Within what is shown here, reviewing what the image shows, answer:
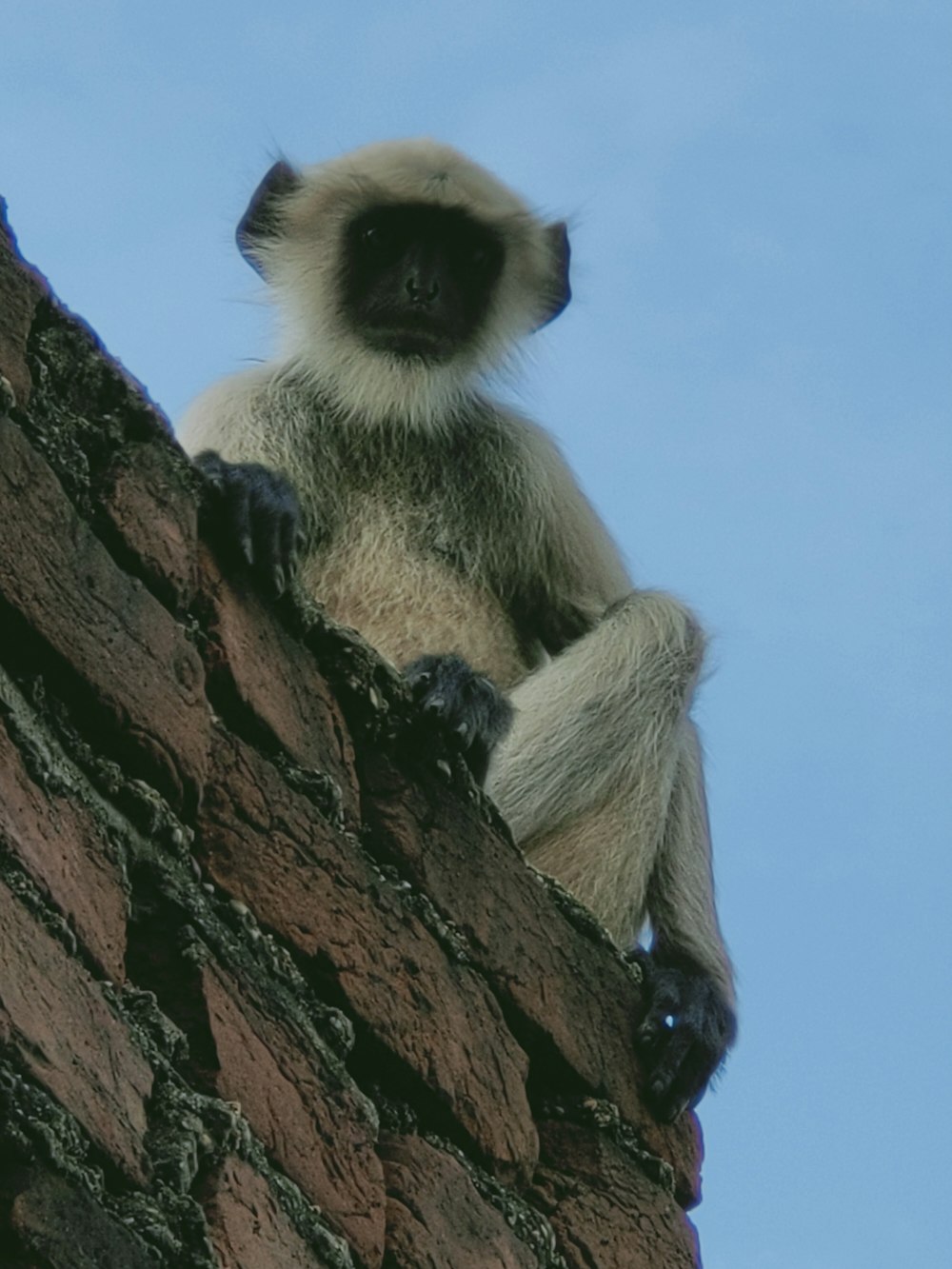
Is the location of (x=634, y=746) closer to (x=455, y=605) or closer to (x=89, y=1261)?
(x=455, y=605)

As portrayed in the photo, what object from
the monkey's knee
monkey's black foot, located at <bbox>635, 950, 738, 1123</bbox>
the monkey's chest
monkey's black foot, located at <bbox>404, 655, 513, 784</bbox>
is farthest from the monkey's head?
monkey's black foot, located at <bbox>635, 950, 738, 1123</bbox>

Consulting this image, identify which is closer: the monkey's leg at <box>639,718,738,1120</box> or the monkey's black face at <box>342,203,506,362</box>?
the monkey's leg at <box>639,718,738,1120</box>

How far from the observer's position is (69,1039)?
184 cm

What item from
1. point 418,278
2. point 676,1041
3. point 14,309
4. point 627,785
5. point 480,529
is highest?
point 418,278

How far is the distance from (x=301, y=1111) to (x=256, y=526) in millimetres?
647

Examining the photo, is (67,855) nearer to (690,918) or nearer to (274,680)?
(274,680)

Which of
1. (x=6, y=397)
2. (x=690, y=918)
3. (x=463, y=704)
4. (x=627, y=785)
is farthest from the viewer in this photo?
(x=690, y=918)

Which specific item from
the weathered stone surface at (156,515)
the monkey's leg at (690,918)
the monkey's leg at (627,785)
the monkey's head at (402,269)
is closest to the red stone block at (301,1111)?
the weathered stone surface at (156,515)

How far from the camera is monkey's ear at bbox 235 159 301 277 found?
5566 mm

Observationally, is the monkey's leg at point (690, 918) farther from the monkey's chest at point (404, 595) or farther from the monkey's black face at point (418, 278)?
the monkey's black face at point (418, 278)

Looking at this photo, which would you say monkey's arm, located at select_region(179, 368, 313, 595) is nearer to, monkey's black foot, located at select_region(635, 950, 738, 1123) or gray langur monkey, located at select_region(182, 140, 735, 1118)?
gray langur monkey, located at select_region(182, 140, 735, 1118)

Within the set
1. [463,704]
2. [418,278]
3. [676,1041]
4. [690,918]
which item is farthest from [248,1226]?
[418,278]

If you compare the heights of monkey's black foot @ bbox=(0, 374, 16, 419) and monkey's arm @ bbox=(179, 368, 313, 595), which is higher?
monkey's arm @ bbox=(179, 368, 313, 595)

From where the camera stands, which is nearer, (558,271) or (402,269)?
(402,269)
